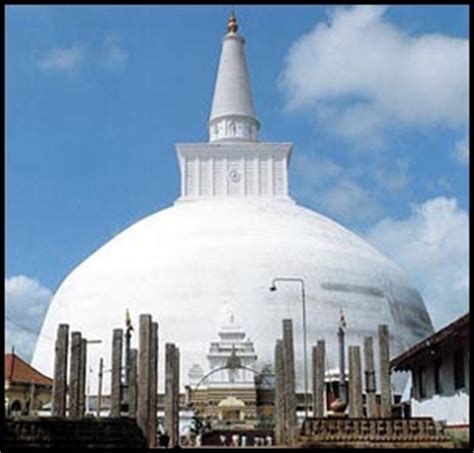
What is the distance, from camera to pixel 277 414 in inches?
1049

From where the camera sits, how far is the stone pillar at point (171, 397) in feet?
83.9

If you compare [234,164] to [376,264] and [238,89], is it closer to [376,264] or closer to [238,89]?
[238,89]

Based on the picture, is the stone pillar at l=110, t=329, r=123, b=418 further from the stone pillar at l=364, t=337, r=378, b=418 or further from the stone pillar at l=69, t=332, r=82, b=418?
the stone pillar at l=364, t=337, r=378, b=418

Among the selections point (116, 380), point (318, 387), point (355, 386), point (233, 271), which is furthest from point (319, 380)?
point (233, 271)

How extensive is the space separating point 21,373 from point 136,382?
1868 centimetres

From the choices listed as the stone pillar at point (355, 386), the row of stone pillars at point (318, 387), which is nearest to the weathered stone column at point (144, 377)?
the row of stone pillars at point (318, 387)

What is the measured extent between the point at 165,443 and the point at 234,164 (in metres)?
28.8

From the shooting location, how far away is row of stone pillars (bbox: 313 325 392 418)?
84.0 feet

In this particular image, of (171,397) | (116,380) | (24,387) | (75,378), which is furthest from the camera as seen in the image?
(24,387)

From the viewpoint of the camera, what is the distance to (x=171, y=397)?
1023 inches

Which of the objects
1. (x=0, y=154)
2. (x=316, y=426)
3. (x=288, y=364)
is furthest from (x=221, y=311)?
(x=0, y=154)

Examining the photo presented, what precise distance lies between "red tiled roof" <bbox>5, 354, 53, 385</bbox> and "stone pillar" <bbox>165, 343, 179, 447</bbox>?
15728mm

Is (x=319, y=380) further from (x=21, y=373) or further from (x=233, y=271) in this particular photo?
(x=21, y=373)

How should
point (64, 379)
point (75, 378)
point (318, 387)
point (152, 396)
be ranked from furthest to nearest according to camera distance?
point (318, 387), point (75, 378), point (64, 379), point (152, 396)
